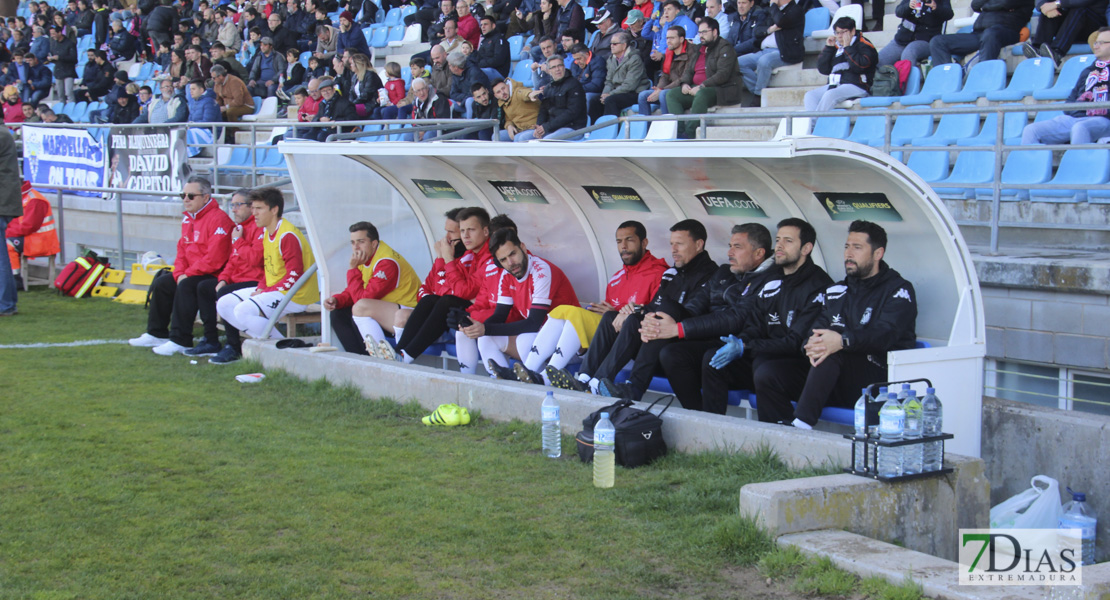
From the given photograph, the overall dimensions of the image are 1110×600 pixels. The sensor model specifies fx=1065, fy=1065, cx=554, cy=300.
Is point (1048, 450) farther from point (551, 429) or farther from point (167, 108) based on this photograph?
point (167, 108)

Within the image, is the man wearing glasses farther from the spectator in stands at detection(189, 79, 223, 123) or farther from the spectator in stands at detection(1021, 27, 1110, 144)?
the spectator in stands at detection(189, 79, 223, 123)

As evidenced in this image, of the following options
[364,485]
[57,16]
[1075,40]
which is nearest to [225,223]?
[364,485]

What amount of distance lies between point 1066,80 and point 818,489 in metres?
6.34

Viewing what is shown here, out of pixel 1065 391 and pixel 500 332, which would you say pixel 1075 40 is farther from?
pixel 500 332

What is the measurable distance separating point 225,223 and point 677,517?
6692 millimetres

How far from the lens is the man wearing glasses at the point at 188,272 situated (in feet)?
31.4

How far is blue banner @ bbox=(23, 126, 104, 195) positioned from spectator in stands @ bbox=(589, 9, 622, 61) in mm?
6839

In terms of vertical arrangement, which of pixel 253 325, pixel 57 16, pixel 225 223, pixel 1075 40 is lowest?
pixel 253 325

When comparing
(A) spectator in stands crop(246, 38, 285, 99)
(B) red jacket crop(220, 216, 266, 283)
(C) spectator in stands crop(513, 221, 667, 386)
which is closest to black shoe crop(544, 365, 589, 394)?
(C) spectator in stands crop(513, 221, 667, 386)

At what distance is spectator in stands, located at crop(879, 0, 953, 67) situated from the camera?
1060 centimetres

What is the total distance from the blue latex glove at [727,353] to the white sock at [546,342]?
1520mm

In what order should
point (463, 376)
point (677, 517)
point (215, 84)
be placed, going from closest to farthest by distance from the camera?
point (677, 517)
point (463, 376)
point (215, 84)

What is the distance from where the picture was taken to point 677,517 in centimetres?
473

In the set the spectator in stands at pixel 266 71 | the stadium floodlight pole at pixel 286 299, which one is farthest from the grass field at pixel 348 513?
the spectator in stands at pixel 266 71
